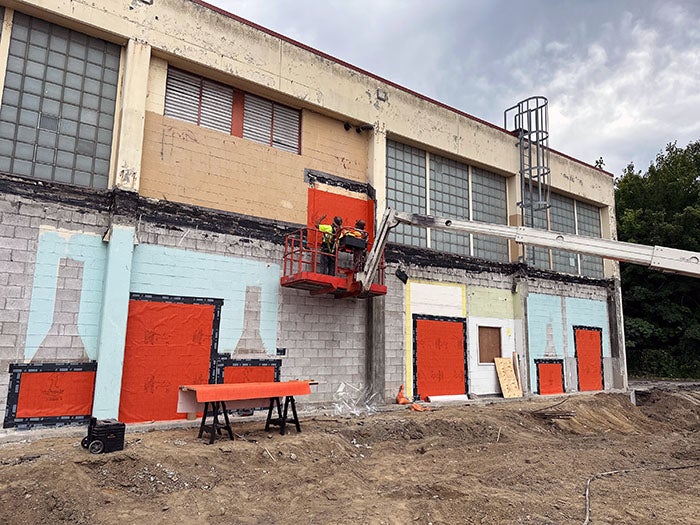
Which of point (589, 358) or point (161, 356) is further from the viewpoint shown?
point (589, 358)

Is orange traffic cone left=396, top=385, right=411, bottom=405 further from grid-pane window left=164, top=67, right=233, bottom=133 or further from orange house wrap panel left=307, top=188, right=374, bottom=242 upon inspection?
grid-pane window left=164, top=67, right=233, bottom=133

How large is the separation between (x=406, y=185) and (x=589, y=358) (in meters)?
11.0

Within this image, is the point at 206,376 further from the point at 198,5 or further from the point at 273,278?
the point at 198,5

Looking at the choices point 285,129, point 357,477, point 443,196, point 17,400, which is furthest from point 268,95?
point 357,477

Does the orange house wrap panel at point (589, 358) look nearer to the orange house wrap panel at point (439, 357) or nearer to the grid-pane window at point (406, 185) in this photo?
the orange house wrap panel at point (439, 357)

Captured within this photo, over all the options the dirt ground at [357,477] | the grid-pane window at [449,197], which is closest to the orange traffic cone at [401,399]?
the dirt ground at [357,477]

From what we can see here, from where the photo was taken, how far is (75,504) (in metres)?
6.06

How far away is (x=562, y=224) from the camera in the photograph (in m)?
20.9

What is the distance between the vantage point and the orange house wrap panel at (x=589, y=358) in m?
19.7

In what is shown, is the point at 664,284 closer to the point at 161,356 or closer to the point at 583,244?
the point at 583,244

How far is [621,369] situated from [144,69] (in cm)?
2055

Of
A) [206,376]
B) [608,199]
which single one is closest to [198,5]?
[206,376]

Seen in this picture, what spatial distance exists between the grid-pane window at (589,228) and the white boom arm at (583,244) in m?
10.5

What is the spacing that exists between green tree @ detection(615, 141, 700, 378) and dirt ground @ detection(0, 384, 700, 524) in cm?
2056
